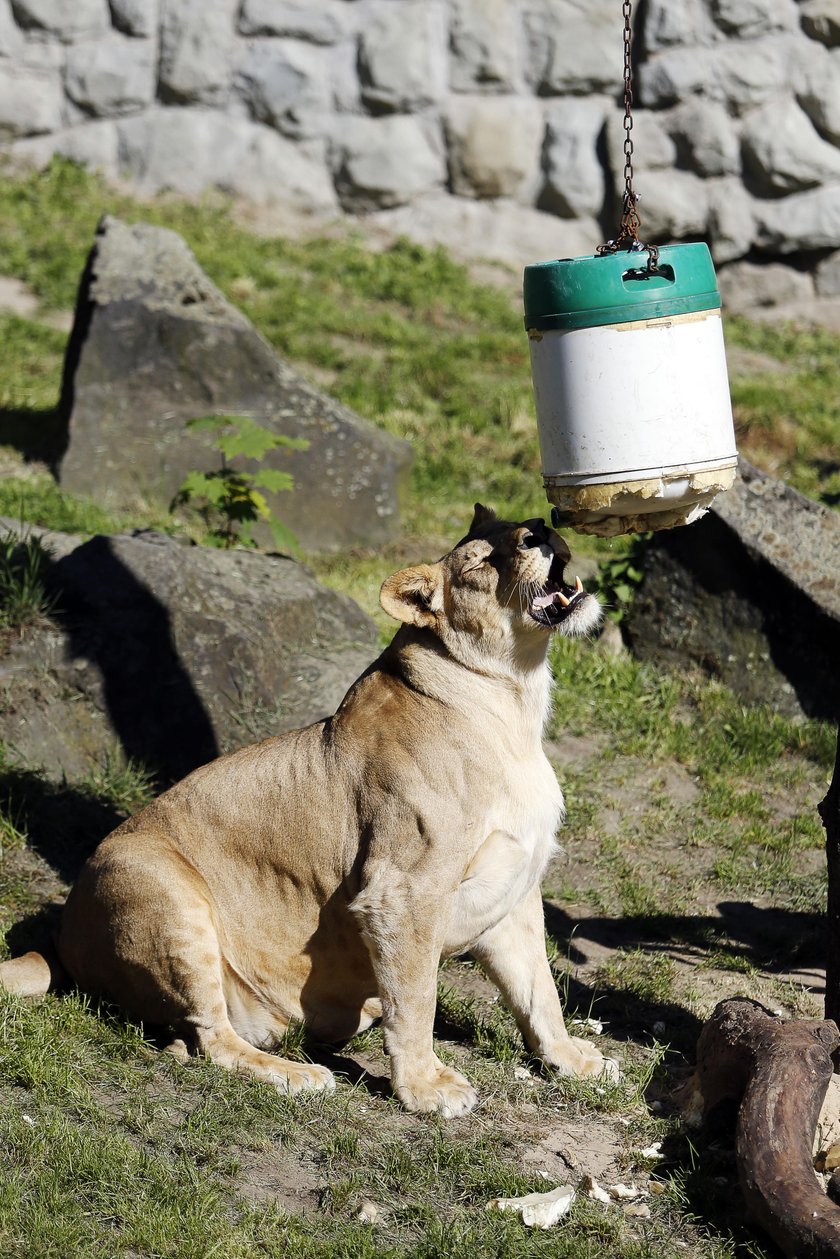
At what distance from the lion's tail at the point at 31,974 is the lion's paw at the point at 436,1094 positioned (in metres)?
1.37

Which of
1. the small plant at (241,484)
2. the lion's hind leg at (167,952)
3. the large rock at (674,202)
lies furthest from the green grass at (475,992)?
the large rock at (674,202)

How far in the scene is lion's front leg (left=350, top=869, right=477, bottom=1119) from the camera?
4.39m

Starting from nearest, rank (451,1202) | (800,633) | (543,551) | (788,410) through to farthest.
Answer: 1. (451,1202)
2. (543,551)
3. (800,633)
4. (788,410)

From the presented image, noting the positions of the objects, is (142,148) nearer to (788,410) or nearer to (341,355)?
(341,355)

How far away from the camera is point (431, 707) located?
15.3ft

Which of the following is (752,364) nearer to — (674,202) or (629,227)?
(674,202)

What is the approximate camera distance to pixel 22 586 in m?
6.52

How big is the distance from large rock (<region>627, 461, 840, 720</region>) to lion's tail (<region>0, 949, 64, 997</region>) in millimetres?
4098

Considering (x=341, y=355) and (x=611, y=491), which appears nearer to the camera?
(x=611, y=491)

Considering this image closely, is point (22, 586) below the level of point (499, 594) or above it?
below

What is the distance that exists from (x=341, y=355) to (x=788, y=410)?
3.96m

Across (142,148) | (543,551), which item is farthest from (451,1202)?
(142,148)

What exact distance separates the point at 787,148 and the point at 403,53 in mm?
4250

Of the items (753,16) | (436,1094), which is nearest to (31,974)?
(436,1094)
